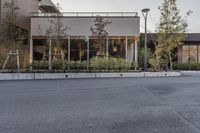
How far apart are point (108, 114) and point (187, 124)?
1716mm

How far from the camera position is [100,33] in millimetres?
22734

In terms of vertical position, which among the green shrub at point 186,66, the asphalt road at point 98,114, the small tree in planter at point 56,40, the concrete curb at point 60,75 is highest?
the small tree in planter at point 56,40

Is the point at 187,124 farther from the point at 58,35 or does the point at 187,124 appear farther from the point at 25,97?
the point at 58,35

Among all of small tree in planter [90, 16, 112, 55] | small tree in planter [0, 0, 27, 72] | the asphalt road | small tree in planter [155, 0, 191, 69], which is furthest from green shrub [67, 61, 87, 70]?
the asphalt road

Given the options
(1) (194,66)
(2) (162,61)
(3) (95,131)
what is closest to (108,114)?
(3) (95,131)

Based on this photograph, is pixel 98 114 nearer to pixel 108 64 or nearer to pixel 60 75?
pixel 60 75

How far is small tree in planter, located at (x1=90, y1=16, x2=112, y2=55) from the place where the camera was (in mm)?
22734

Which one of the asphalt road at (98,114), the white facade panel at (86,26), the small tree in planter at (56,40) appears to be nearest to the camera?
the asphalt road at (98,114)

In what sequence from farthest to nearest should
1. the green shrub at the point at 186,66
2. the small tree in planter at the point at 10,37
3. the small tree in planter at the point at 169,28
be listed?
the green shrub at the point at 186,66 → the small tree in planter at the point at 169,28 → the small tree in planter at the point at 10,37

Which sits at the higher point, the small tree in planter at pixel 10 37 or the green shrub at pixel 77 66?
the small tree in planter at pixel 10 37

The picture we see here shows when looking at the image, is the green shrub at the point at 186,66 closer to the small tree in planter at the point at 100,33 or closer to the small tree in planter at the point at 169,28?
the small tree in planter at the point at 169,28

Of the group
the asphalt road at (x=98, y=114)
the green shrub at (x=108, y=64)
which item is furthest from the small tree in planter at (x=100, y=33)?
the asphalt road at (x=98, y=114)

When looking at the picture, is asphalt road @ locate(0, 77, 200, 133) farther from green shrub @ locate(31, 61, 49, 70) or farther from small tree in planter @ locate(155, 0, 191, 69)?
small tree in planter @ locate(155, 0, 191, 69)

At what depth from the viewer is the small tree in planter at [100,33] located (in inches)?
895
